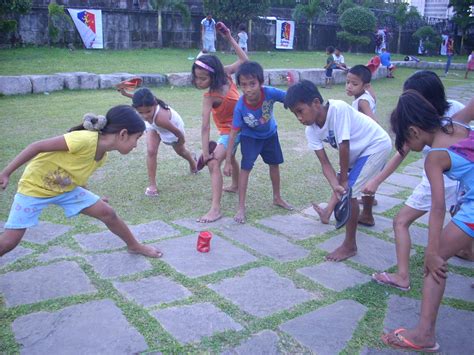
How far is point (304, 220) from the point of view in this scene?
400 centimetres

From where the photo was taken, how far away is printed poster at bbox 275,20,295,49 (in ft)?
77.7

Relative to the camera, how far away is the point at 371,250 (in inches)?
135

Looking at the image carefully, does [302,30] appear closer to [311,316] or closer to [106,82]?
[106,82]

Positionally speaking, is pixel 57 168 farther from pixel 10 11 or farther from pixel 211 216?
pixel 10 11

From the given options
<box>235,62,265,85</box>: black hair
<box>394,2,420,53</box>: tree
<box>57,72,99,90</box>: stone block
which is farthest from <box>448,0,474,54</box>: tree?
<box>235,62,265,85</box>: black hair

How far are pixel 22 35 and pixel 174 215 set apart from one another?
1395 cm

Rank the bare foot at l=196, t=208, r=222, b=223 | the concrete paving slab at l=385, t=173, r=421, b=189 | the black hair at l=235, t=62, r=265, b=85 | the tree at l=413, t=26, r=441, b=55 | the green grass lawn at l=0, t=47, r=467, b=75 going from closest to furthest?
the black hair at l=235, t=62, r=265, b=85 → the bare foot at l=196, t=208, r=222, b=223 → the concrete paving slab at l=385, t=173, r=421, b=189 → the green grass lawn at l=0, t=47, r=467, b=75 → the tree at l=413, t=26, r=441, b=55

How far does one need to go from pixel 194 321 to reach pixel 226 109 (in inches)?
95.6

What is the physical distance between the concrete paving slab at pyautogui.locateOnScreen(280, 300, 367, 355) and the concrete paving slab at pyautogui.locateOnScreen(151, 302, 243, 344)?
1.00 feet

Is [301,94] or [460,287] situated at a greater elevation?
[301,94]

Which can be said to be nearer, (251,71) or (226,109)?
(251,71)

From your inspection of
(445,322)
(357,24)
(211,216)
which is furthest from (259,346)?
(357,24)

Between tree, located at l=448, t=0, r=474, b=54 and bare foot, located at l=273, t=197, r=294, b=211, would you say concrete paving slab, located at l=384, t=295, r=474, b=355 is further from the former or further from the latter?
tree, located at l=448, t=0, r=474, b=54

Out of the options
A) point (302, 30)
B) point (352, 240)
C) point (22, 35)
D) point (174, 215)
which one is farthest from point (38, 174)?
point (302, 30)
